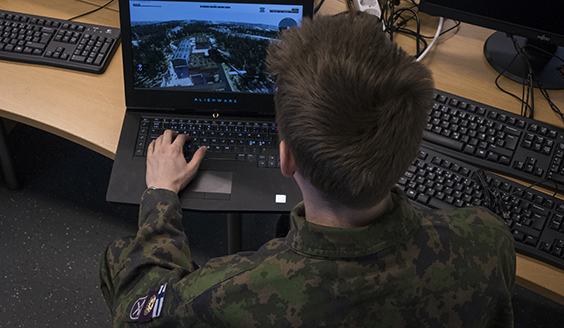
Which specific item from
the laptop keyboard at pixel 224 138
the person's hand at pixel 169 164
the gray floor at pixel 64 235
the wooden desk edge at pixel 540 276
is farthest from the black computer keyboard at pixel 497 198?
the gray floor at pixel 64 235

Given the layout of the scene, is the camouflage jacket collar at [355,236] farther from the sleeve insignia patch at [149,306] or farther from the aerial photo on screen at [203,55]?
the aerial photo on screen at [203,55]

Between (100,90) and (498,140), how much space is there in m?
0.96

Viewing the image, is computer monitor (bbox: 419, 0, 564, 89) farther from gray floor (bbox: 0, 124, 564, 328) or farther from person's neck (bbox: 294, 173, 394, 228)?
gray floor (bbox: 0, 124, 564, 328)

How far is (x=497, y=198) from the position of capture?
2.97 feet

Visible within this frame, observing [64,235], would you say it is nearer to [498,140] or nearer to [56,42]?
[56,42]

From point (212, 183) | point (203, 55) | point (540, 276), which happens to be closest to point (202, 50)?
point (203, 55)

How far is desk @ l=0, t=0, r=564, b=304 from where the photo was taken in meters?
1.07

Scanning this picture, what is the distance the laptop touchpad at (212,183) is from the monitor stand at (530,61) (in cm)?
78

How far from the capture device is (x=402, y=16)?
1315 millimetres

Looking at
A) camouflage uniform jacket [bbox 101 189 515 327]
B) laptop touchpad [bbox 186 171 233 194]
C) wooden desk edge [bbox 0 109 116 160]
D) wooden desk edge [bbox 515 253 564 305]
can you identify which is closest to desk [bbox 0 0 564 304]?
wooden desk edge [bbox 0 109 116 160]

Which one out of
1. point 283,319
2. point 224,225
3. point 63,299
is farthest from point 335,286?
point 63,299

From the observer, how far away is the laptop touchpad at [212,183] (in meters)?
0.95

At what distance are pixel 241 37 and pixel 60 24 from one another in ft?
1.86

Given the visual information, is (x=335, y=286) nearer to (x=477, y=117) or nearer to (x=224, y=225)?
(x=477, y=117)
